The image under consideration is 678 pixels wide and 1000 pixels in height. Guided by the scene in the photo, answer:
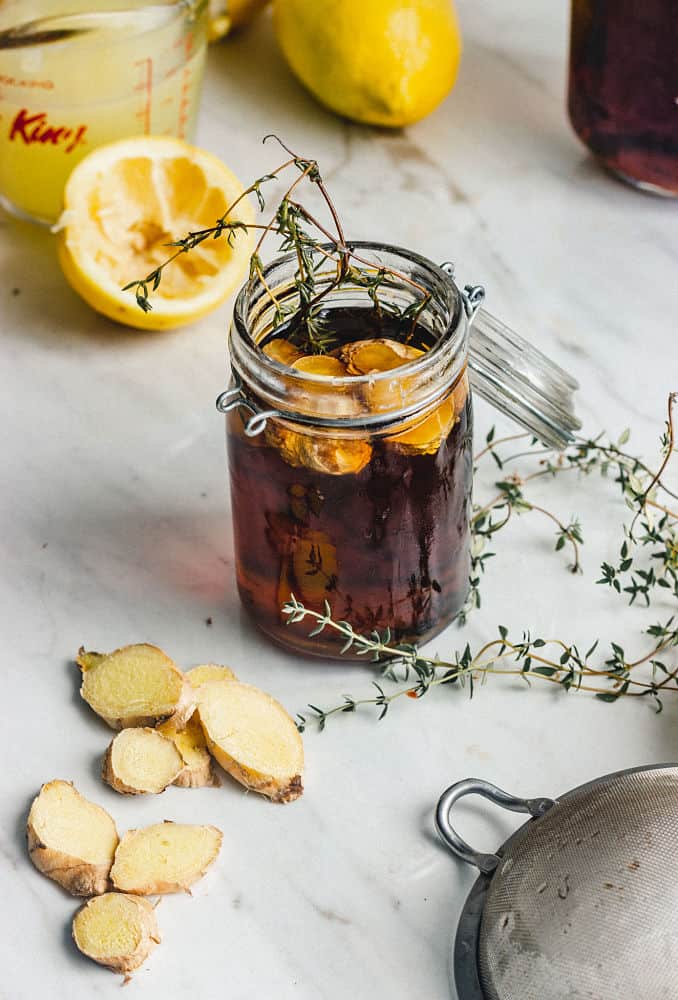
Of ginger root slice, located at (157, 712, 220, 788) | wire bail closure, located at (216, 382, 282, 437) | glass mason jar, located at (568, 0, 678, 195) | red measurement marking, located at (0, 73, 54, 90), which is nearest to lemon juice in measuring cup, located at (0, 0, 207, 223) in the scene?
red measurement marking, located at (0, 73, 54, 90)

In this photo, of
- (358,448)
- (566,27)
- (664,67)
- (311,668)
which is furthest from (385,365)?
(566,27)

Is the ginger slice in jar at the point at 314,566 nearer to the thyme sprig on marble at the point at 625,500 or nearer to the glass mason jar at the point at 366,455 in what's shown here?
the glass mason jar at the point at 366,455

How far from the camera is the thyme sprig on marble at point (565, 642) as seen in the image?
0.69 meters

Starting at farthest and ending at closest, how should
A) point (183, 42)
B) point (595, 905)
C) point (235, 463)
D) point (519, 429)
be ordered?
point (183, 42) < point (519, 429) < point (235, 463) < point (595, 905)

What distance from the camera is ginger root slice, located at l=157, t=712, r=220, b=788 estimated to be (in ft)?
2.18

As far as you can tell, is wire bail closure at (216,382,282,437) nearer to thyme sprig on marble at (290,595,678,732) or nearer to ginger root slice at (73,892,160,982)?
thyme sprig on marble at (290,595,678,732)

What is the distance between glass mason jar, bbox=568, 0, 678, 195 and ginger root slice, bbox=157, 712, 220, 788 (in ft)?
1.90

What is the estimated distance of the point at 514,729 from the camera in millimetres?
693

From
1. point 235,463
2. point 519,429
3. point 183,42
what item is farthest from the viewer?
point 183,42

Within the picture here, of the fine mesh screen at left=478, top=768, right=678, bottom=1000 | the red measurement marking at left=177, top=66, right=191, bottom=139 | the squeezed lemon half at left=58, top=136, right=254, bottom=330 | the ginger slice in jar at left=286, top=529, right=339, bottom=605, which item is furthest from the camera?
the red measurement marking at left=177, top=66, right=191, bottom=139

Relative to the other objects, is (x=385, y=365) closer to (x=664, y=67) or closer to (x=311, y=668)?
(x=311, y=668)

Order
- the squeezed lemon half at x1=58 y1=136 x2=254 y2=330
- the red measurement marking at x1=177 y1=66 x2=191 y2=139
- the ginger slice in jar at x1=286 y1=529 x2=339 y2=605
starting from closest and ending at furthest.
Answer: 1. the ginger slice in jar at x1=286 y1=529 x2=339 y2=605
2. the squeezed lemon half at x1=58 y1=136 x2=254 y2=330
3. the red measurement marking at x1=177 y1=66 x2=191 y2=139

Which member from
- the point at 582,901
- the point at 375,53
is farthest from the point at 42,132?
the point at 582,901

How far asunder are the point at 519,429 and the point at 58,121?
0.41m
